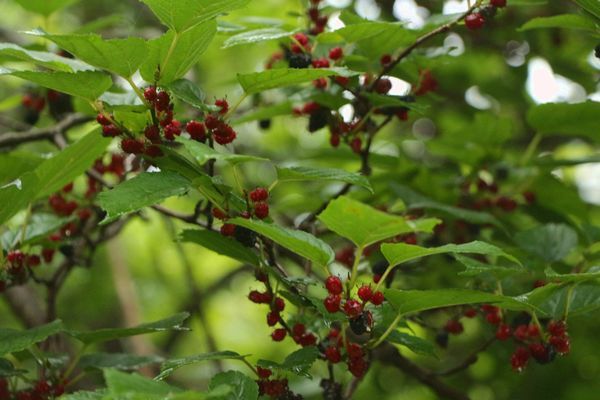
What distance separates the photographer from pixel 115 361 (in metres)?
2.02

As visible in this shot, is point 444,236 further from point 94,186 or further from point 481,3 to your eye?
point 94,186

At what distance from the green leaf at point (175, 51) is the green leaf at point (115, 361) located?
2.52 feet

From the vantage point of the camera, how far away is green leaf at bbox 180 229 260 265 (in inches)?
66.1

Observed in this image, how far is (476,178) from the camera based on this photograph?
8.56ft

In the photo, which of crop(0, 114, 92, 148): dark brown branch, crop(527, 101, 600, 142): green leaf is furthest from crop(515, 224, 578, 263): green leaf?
crop(0, 114, 92, 148): dark brown branch

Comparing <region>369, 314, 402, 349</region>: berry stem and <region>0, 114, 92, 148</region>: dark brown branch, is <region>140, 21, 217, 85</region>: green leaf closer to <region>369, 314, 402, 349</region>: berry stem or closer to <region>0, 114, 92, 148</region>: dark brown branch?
<region>369, 314, 402, 349</region>: berry stem

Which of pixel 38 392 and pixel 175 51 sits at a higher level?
pixel 175 51

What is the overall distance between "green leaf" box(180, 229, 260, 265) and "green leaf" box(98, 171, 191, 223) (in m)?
0.20

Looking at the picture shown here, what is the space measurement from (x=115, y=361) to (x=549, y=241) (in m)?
1.18

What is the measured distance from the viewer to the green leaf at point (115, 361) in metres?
1.99

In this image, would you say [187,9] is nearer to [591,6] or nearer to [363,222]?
[363,222]

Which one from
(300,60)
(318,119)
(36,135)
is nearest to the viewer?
(300,60)

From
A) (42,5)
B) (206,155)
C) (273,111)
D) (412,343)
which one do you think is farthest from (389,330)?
(42,5)

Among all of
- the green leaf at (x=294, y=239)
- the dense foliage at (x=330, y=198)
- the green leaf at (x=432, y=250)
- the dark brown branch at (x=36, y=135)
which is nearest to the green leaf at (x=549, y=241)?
the dense foliage at (x=330, y=198)
